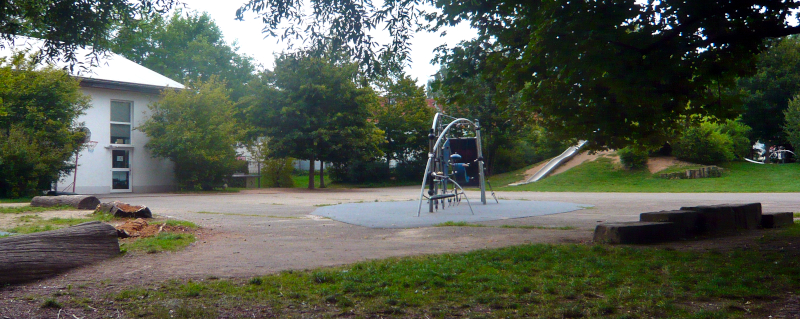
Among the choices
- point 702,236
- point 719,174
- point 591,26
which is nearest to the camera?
point 591,26

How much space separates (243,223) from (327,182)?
27093mm

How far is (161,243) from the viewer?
25.2 ft

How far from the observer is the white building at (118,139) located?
79.6 ft

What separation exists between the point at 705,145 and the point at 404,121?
17502 millimetres

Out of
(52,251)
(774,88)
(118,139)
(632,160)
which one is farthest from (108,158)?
(774,88)

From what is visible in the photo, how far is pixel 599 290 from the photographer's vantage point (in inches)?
179

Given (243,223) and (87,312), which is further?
(243,223)

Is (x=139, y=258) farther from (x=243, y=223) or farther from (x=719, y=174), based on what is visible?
(x=719, y=174)

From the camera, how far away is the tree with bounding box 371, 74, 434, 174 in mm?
37219

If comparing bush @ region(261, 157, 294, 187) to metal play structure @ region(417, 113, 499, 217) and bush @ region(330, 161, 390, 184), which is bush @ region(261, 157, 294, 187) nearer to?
bush @ region(330, 161, 390, 184)

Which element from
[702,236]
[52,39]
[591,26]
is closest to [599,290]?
[591,26]

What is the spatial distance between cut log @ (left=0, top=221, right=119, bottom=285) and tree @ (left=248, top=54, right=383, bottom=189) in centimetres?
2124

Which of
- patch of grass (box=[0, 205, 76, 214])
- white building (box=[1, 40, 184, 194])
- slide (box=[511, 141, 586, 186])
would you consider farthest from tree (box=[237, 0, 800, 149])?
slide (box=[511, 141, 586, 186])

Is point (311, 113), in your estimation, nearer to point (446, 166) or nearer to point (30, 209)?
point (446, 166)
